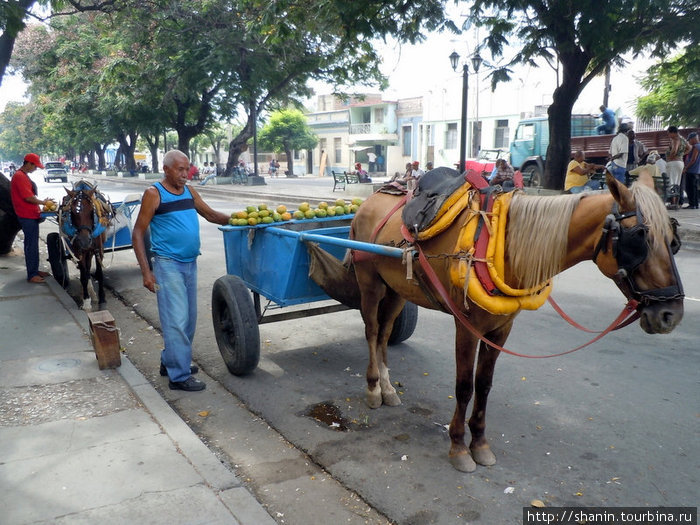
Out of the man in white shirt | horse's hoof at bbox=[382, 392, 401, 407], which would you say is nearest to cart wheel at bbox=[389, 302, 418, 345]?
horse's hoof at bbox=[382, 392, 401, 407]

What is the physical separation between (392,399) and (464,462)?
1004 millimetres

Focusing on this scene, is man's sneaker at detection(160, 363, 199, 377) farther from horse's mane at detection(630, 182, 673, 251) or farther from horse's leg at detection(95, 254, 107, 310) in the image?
horse's mane at detection(630, 182, 673, 251)

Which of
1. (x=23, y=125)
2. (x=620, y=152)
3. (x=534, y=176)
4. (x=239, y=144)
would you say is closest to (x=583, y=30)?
(x=620, y=152)

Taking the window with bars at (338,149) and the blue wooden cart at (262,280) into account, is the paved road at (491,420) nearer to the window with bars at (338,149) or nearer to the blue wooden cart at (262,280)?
the blue wooden cart at (262,280)

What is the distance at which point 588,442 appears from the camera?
3.71 meters

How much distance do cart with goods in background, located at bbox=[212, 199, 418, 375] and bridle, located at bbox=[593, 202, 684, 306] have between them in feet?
7.03

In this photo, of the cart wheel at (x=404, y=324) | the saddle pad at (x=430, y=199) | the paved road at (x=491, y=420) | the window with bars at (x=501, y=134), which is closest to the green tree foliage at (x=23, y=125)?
the window with bars at (x=501, y=134)

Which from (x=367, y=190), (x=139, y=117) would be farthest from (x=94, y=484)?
(x=139, y=117)

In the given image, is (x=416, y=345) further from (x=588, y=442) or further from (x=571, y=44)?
(x=571, y=44)

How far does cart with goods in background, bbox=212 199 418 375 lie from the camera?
4.66m

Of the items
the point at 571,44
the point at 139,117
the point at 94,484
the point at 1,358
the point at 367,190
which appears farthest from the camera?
the point at 139,117

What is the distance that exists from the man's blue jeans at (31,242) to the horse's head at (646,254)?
314 inches

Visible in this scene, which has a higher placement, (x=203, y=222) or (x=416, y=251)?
(x=416, y=251)

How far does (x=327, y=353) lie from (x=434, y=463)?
7.25ft
